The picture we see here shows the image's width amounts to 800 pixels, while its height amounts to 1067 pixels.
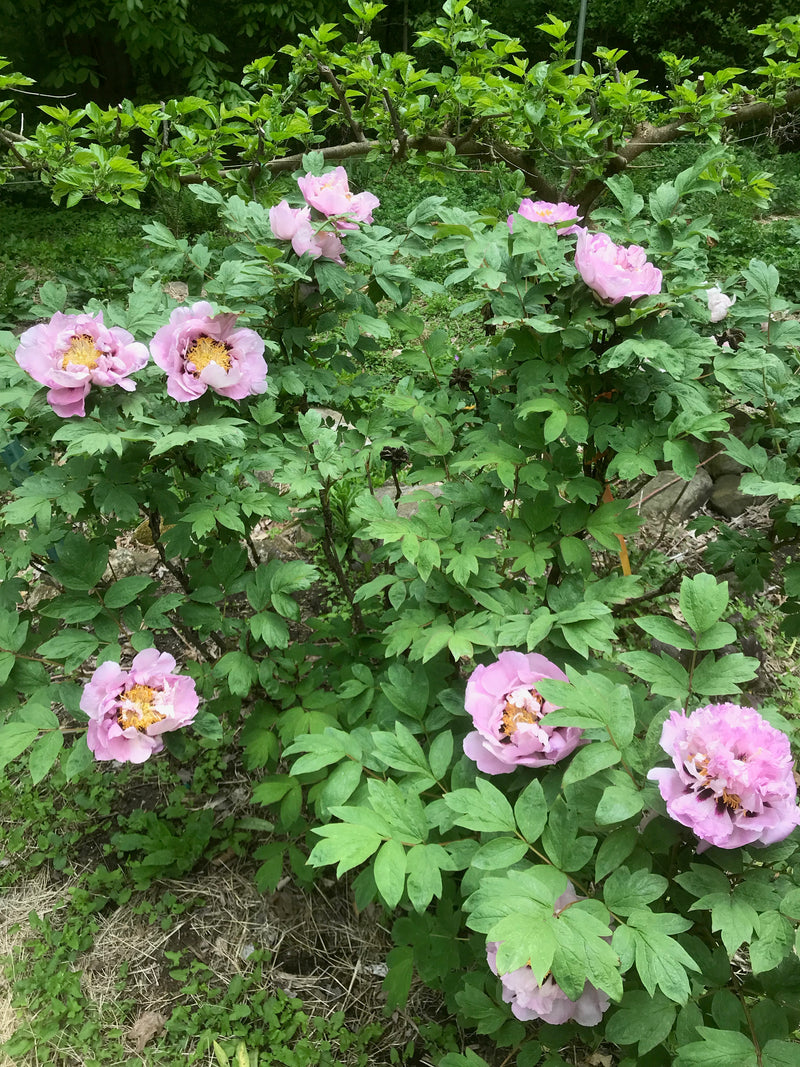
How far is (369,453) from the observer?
1439 mm

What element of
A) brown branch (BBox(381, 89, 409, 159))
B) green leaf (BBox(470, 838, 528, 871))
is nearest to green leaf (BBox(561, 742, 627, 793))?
green leaf (BBox(470, 838, 528, 871))

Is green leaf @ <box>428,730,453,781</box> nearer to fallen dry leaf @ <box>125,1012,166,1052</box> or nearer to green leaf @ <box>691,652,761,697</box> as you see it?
green leaf @ <box>691,652,761,697</box>

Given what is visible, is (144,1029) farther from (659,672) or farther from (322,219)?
(322,219)

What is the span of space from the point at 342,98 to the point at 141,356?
129cm

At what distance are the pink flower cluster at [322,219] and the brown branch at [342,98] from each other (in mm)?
773

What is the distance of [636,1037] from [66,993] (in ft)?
4.89

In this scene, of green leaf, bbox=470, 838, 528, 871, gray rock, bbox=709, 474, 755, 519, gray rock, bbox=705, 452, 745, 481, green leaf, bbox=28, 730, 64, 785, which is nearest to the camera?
green leaf, bbox=470, 838, 528, 871

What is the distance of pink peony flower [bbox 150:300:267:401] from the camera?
1179 millimetres

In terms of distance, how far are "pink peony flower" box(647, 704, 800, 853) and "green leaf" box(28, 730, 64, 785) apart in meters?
0.98

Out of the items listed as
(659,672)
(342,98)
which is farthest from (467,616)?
(342,98)

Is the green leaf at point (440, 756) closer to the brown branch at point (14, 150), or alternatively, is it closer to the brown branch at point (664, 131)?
the brown branch at point (14, 150)

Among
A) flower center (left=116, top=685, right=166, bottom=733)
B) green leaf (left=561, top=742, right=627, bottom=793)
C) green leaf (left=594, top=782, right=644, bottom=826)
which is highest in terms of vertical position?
green leaf (left=561, top=742, right=627, bottom=793)

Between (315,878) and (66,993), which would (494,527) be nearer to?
(315,878)

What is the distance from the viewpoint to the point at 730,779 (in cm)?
82
